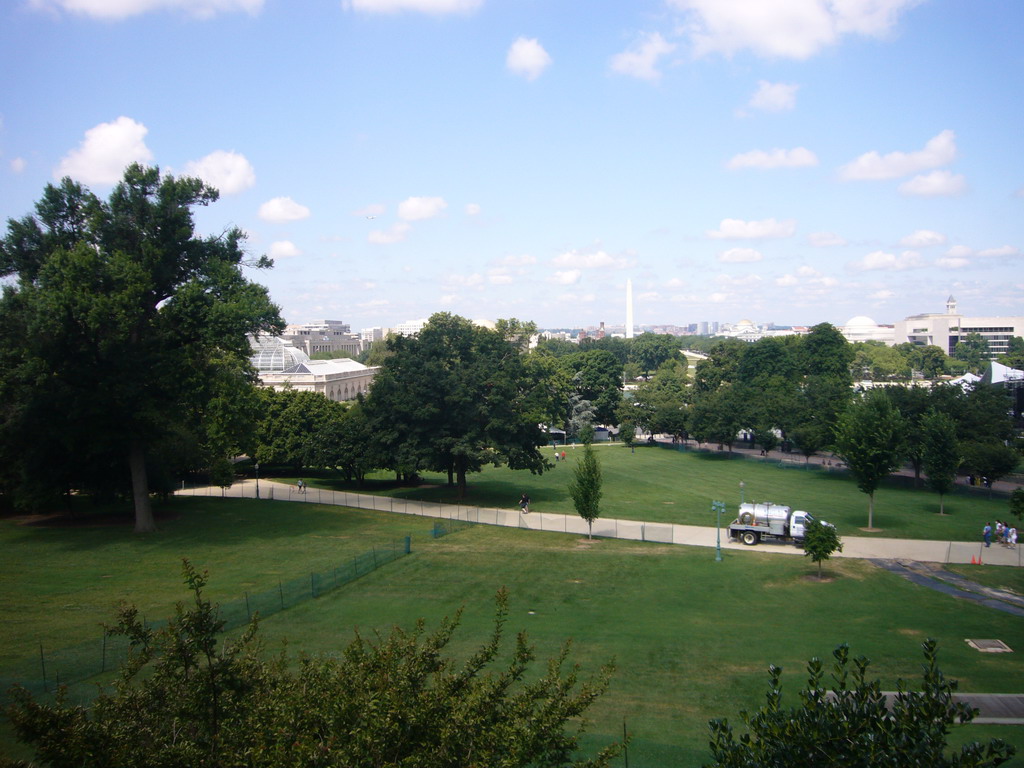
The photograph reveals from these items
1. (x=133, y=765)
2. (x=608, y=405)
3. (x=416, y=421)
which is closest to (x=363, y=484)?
Answer: (x=416, y=421)

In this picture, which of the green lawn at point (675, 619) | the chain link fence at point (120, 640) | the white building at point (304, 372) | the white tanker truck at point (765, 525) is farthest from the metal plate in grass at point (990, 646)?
the white building at point (304, 372)

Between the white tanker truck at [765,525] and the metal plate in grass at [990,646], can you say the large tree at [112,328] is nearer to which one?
the white tanker truck at [765,525]

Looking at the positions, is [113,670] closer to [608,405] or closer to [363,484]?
[363,484]

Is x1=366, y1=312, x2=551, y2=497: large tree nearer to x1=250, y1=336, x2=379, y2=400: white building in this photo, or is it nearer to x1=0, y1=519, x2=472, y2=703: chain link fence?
x1=0, y1=519, x2=472, y2=703: chain link fence

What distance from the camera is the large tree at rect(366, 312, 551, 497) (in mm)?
46781

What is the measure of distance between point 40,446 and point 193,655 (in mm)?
32716

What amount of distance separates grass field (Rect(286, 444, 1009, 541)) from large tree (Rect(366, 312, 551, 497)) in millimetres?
4503

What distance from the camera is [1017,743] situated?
626 inches

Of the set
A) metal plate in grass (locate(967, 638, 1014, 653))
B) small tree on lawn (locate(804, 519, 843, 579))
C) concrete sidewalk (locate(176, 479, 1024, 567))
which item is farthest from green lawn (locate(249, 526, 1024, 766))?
concrete sidewalk (locate(176, 479, 1024, 567))

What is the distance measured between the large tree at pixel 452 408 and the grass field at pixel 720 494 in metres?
4.50

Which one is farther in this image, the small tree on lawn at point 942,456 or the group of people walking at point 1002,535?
the small tree on lawn at point 942,456

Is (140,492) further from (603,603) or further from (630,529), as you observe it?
(630,529)

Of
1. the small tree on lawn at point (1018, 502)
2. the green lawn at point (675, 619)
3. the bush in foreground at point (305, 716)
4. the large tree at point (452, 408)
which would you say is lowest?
the green lawn at point (675, 619)

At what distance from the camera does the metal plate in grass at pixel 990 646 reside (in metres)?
22.2
